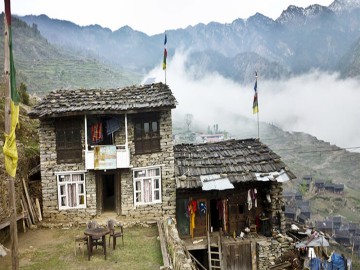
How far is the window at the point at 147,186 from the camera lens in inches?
744

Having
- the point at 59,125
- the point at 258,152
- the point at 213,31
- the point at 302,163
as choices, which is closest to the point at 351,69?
the point at 213,31

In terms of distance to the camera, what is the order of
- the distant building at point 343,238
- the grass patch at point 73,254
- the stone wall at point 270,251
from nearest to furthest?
the grass patch at point 73,254 < the stone wall at point 270,251 < the distant building at point 343,238

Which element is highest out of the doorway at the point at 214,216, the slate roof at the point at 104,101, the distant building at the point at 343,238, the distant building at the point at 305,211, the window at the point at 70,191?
the slate roof at the point at 104,101

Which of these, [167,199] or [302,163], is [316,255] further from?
[302,163]

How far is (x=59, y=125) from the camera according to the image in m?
18.5

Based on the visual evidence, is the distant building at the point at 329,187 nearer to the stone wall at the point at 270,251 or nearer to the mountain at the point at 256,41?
the stone wall at the point at 270,251

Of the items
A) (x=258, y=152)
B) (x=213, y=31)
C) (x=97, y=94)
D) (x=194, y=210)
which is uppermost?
(x=213, y=31)

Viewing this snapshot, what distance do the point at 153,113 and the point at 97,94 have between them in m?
3.50

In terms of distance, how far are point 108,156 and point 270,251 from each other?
33.8 feet

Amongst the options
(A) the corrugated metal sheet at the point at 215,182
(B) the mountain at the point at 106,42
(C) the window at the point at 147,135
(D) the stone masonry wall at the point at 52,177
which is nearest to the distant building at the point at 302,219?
(A) the corrugated metal sheet at the point at 215,182

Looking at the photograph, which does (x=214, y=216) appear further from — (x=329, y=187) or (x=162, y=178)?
(x=329, y=187)

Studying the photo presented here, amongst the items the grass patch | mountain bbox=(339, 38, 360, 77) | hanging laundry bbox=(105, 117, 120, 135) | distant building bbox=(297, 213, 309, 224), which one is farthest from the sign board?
mountain bbox=(339, 38, 360, 77)

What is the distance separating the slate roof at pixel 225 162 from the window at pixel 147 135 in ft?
6.57

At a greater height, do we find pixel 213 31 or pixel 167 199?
pixel 213 31
